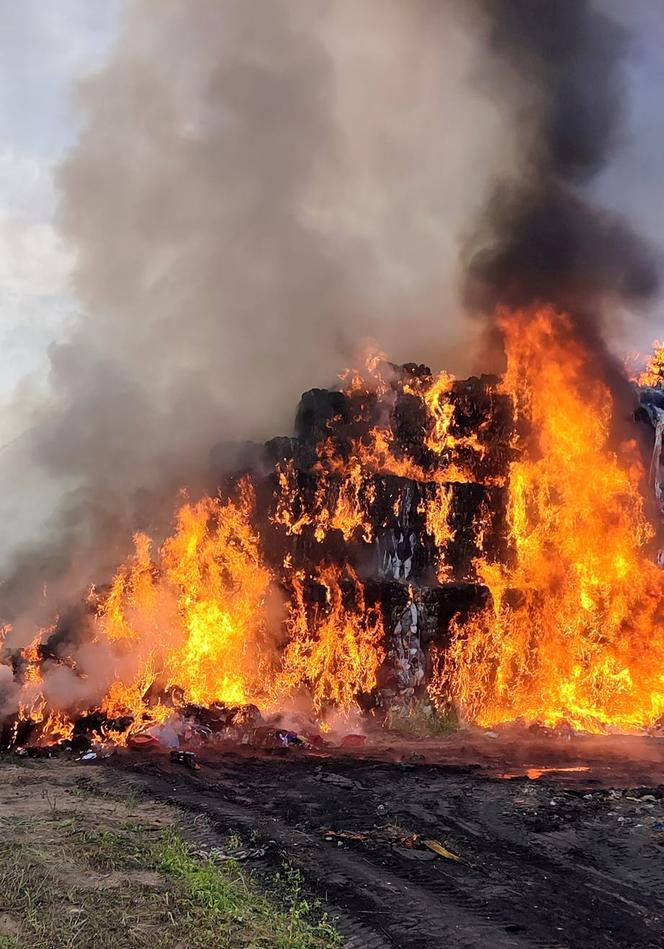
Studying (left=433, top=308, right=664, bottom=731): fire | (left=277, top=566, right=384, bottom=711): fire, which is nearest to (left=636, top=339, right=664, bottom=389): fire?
(left=433, top=308, right=664, bottom=731): fire

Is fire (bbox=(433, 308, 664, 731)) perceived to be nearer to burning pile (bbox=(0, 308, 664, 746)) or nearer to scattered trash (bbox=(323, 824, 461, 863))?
burning pile (bbox=(0, 308, 664, 746))

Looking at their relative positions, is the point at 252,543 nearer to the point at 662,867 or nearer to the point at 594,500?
the point at 594,500

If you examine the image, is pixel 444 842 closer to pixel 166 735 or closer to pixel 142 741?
pixel 166 735

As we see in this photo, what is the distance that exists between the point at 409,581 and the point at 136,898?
2036 centimetres

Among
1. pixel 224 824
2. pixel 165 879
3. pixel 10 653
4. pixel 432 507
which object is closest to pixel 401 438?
pixel 432 507

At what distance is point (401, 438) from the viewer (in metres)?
31.2

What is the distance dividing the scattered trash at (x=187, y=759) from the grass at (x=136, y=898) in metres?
6.76

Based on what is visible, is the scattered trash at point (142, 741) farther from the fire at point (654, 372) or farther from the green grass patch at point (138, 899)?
the fire at point (654, 372)

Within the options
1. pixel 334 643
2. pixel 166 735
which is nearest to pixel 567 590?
pixel 334 643

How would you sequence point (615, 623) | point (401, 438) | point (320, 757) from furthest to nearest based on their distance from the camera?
point (401, 438) < point (615, 623) < point (320, 757)

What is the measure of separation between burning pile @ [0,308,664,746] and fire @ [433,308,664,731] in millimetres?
82

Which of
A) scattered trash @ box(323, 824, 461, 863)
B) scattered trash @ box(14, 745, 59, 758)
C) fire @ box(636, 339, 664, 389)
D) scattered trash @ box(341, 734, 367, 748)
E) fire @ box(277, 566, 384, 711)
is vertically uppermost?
fire @ box(636, 339, 664, 389)

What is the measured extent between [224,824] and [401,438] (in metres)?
21.9

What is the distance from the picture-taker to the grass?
6598 mm
